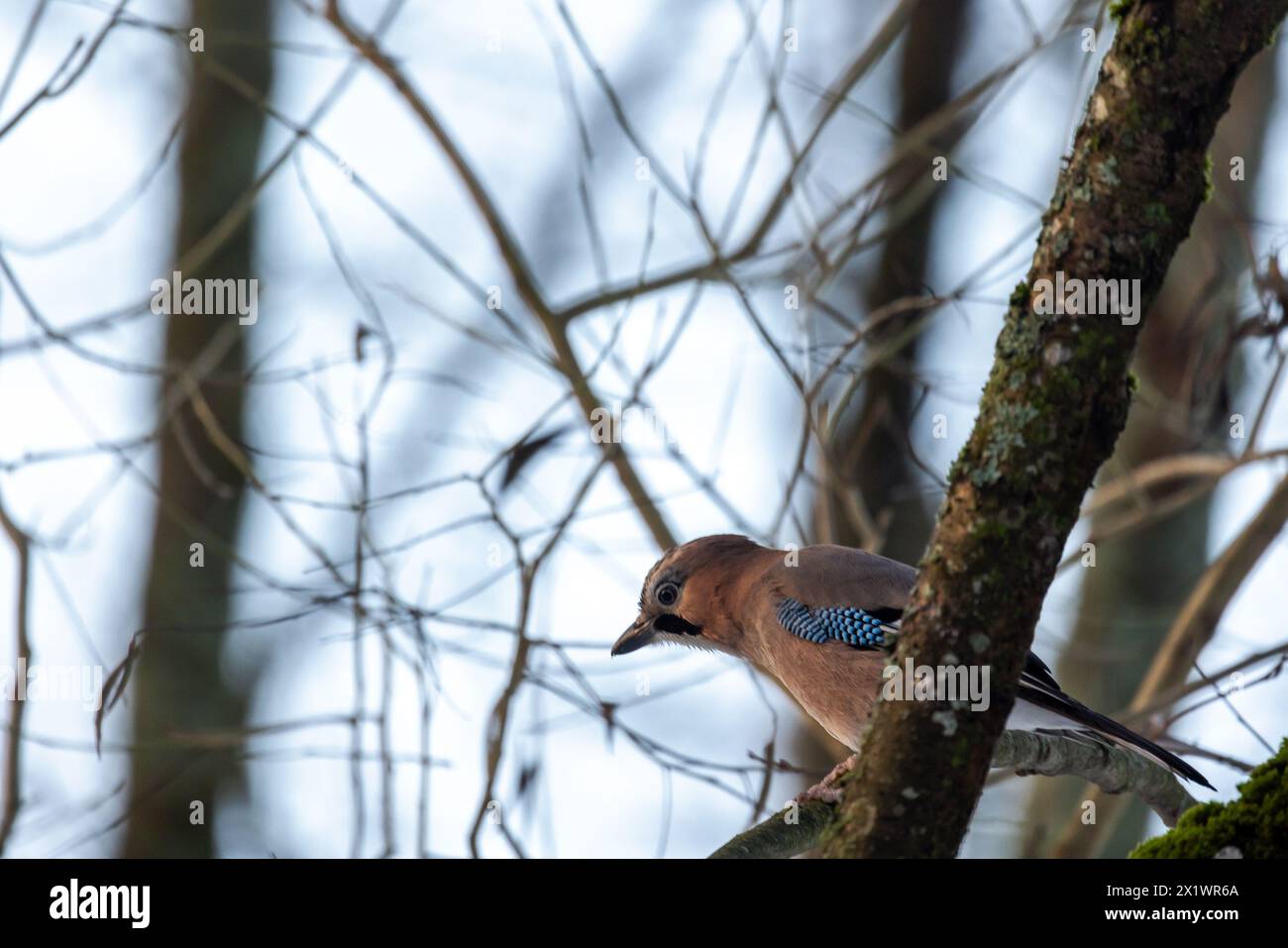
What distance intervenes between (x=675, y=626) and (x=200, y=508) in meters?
4.32

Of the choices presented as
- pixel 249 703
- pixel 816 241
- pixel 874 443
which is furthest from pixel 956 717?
pixel 249 703

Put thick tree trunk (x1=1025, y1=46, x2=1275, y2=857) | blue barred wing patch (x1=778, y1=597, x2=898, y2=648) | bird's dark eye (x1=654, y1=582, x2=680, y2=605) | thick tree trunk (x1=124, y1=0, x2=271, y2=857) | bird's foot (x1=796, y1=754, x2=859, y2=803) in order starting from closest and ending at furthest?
bird's foot (x1=796, y1=754, x2=859, y2=803) → blue barred wing patch (x1=778, y1=597, x2=898, y2=648) → bird's dark eye (x1=654, y1=582, x2=680, y2=605) → thick tree trunk (x1=1025, y1=46, x2=1275, y2=857) → thick tree trunk (x1=124, y1=0, x2=271, y2=857)

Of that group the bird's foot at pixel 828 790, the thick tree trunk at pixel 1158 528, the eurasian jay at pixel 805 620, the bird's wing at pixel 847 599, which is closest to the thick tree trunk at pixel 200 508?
the eurasian jay at pixel 805 620

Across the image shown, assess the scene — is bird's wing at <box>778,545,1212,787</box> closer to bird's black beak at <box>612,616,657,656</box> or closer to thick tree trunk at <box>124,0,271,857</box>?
bird's black beak at <box>612,616,657,656</box>

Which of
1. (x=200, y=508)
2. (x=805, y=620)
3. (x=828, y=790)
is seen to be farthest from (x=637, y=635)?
(x=200, y=508)

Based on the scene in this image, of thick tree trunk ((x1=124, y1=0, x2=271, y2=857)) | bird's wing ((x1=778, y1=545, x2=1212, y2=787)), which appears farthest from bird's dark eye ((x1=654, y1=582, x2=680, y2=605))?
thick tree trunk ((x1=124, y1=0, x2=271, y2=857))

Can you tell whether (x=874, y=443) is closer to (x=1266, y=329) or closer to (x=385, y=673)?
(x=1266, y=329)

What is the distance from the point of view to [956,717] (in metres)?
2.46

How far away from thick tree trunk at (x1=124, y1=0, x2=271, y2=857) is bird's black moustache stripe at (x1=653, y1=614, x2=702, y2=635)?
340cm

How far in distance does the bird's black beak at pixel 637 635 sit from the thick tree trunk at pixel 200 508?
10.9 ft

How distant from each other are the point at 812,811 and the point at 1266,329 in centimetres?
301

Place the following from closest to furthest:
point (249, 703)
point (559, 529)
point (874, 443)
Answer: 1. point (559, 529)
2. point (874, 443)
3. point (249, 703)

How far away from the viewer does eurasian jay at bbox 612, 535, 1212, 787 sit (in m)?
4.61

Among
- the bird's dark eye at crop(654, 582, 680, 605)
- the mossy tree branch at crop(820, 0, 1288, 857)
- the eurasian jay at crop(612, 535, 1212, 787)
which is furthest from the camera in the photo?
the bird's dark eye at crop(654, 582, 680, 605)
